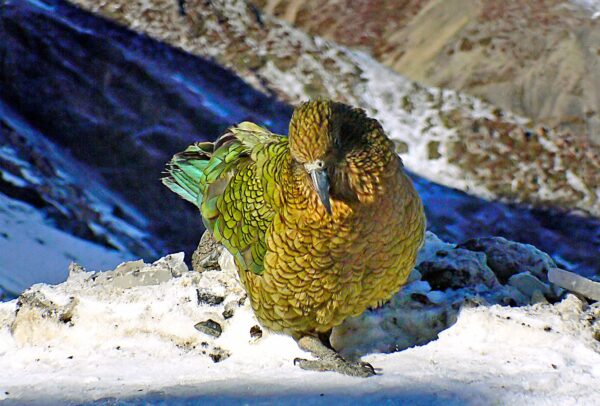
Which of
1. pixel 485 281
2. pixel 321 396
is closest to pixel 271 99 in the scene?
pixel 485 281

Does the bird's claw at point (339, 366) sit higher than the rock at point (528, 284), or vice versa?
the rock at point (528, 284)

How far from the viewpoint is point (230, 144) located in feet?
12.4

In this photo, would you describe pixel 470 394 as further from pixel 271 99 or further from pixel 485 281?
pixel 271 99

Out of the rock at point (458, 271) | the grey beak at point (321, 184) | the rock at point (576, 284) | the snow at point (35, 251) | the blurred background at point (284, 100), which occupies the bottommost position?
the snow at point (35, 251)

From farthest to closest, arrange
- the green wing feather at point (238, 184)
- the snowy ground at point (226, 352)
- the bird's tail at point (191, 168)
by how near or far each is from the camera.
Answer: the bird's tail at point (191, 168) < the green wing feather at point (238, 184) < the snowy ground at point (226, 352)

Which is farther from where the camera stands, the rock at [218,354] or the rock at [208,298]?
the rock at [208,298]

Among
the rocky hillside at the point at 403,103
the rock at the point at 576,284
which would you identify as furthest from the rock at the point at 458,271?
the rocky hillside at the point at 403,103

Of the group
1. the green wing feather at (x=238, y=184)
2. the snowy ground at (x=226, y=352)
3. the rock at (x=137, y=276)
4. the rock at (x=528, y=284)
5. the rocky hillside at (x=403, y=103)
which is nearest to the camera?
the snowy ground at (x=226, y=352)

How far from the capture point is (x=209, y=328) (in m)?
3.37

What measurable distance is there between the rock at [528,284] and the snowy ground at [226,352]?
0.73ft

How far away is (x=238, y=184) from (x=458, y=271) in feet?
3.63

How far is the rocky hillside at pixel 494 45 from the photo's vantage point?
7875mm

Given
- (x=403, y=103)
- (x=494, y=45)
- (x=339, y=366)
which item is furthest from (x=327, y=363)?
(x=494, y=45)

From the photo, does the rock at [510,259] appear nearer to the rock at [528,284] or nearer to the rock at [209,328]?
the rock at [528,284]
